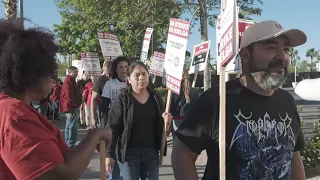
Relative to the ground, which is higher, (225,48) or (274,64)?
(225,48)

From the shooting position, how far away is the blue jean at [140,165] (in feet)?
14.8

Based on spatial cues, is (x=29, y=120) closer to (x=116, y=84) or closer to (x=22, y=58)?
(x=22, y=58)

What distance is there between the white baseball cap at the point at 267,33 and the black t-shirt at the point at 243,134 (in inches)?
10.7

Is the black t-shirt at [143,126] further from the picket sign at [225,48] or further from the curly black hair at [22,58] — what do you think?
the curly black hair at [22,58]

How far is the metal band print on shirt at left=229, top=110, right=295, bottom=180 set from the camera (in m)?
2.39

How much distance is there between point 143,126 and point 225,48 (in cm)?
203

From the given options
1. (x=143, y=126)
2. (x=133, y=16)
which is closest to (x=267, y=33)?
(x=143, y=126)

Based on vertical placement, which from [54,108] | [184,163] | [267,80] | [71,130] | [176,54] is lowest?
[71,130]

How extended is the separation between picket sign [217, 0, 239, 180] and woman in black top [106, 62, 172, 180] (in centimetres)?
196

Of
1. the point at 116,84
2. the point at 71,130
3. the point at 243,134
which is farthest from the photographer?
the point at 71,130

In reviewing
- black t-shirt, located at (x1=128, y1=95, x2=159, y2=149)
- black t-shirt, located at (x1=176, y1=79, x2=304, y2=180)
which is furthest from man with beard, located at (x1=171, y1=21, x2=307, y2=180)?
black t-shirt, located at (x1=128, y1=95, x2=159, y2=149)

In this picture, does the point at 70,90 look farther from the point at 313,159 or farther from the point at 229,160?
the point at 229,160

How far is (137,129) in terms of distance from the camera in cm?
453

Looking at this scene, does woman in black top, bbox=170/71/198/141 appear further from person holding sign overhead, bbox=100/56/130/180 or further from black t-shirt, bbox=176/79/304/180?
black t-shirt, bbox=176/79/304/180
